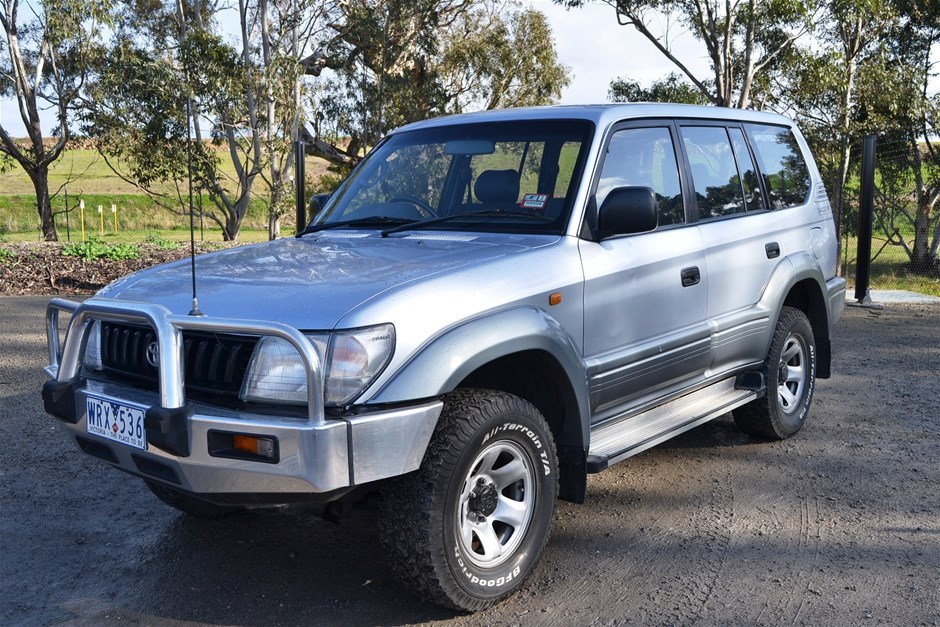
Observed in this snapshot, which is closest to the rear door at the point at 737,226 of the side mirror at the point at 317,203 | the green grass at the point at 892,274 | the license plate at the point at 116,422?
the side mirror at the point at 317,203

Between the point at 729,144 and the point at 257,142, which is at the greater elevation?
the point at 257,142

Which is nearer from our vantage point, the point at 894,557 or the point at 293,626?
the point at 293,626

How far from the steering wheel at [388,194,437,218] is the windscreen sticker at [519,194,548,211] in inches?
18.2

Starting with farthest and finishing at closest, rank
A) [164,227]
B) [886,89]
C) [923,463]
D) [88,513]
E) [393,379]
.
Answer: [164,227] → [886,89] → [923,463] → [88,513] → [393,379]

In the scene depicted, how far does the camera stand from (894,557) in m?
3.92

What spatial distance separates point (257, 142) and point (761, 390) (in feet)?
A: 61.1

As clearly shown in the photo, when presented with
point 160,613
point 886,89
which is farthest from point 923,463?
point 886,89

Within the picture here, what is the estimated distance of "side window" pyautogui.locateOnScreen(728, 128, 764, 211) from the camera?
210 inches

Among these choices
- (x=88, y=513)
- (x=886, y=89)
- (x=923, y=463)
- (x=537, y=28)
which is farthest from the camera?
(x=537, y=28)

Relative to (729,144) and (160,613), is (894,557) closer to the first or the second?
(729,144)

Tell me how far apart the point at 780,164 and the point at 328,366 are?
3862mm

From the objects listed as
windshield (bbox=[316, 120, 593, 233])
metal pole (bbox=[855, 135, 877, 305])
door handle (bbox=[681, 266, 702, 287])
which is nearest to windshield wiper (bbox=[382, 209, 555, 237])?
windshield (bbox=[316, 120, 593, 233])

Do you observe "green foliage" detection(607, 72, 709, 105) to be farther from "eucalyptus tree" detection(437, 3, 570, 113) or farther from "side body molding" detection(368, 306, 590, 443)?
"side body molding" detection(368, 306, 590, 443)

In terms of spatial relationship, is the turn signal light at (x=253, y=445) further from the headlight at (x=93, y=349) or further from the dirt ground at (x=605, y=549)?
the headlight at (x=93, y=349)
